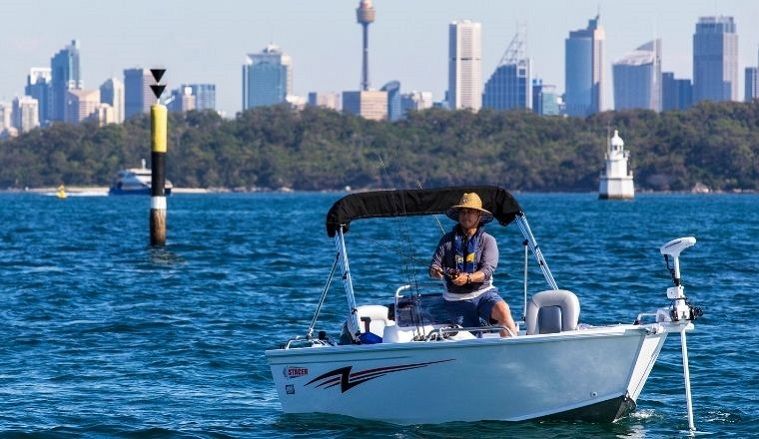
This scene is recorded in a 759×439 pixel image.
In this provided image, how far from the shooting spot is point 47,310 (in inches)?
1158

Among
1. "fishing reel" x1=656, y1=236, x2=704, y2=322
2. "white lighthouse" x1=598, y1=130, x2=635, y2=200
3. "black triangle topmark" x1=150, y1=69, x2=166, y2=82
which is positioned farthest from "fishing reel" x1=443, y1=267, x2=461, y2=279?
"white lighthouse" x1=598, y1=130, x2=635, y2=200

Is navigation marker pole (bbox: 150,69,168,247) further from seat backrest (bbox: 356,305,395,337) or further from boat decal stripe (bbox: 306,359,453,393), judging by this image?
boat decal stripe (bbox: 306,359,453,393)

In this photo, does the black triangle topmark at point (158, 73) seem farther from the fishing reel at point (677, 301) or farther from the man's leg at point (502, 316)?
the fishing reel at point (677, 301)

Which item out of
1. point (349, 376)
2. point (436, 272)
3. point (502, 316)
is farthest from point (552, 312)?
point (349, 376)

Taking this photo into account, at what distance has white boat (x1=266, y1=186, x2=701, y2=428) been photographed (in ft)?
52.2

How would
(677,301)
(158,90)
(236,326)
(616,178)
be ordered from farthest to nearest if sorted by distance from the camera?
(616,178), (158,90), (236,326), (677,301)

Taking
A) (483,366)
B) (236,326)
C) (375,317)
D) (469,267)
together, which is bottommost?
(236,326)

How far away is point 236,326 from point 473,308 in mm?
10440

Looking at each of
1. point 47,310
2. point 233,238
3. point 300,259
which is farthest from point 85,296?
point 233,238

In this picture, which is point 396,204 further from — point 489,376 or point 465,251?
point 489,376

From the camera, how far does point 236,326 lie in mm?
26594

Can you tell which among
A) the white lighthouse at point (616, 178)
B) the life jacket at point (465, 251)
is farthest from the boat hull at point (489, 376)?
the white lighthouse at point (616, 178)

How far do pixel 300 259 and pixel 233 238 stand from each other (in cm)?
1569

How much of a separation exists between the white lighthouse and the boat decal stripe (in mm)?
135005
